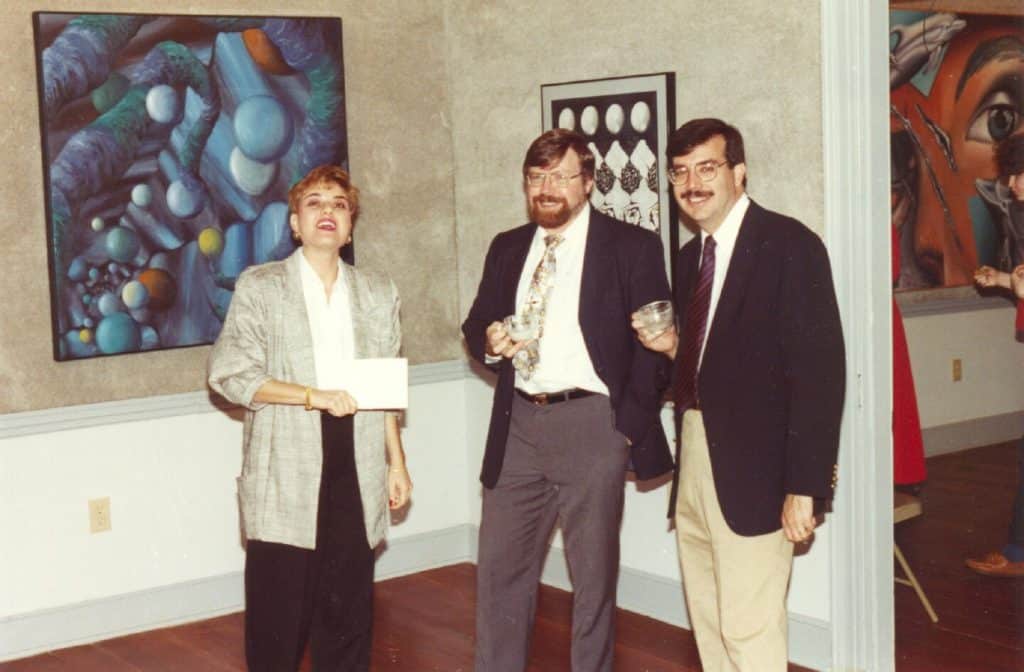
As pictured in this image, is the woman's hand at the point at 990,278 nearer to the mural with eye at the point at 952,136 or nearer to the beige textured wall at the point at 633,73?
the beige textured wall at the point at 633,73

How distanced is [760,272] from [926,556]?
8.89ft

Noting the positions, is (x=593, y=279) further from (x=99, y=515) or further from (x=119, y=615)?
(x=119, y=615)

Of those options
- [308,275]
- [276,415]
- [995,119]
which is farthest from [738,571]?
[995,119]

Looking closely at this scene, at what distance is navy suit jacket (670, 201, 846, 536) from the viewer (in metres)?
3.09

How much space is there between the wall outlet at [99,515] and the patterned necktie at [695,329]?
2.28 m

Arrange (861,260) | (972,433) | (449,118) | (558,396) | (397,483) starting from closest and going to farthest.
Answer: (558,396) → (397,483) → (861,260) → (449,118) → (972,433)

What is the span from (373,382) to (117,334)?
58.8 inches

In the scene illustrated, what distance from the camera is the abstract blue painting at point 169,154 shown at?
14.5 feet

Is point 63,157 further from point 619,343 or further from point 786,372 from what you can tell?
point 786,372

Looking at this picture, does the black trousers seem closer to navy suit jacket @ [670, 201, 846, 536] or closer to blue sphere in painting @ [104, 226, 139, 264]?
navy suit jacket @ [670, 201, 846, 536]

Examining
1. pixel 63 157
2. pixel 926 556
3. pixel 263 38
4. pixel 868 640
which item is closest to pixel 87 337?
pixel 63 157

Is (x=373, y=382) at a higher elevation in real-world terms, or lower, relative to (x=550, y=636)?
higher

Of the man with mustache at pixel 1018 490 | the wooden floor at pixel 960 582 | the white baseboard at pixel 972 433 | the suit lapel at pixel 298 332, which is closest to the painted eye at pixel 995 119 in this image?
the white baseboard at pixel 972 433

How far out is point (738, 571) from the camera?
3189mm
